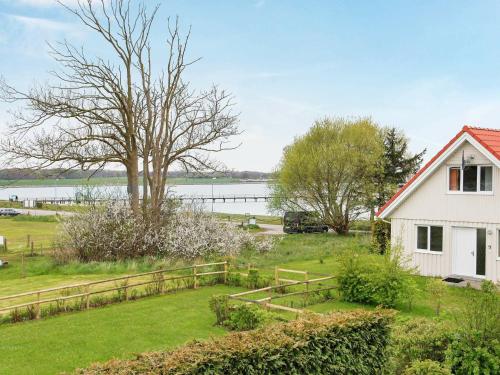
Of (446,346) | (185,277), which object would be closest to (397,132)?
(185,277)

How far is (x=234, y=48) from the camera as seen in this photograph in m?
21.5

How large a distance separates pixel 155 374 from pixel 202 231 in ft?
71.0

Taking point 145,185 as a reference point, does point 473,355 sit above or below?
below

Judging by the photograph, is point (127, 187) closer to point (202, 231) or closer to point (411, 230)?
point (202, 231)

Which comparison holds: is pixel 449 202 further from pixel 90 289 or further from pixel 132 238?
pixel 132 238

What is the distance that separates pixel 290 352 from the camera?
817 cm

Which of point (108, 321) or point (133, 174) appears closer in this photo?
point (108, 321)

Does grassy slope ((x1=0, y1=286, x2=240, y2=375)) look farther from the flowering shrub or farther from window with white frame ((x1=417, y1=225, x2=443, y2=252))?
window with white frame ((x1=417, y1=225, x2=443, y2=252))

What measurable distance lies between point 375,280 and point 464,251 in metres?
6.46

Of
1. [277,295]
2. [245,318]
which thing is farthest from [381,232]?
[245,318]

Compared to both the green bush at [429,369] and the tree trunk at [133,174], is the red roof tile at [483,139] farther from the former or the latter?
the tree trunk at [133,174]

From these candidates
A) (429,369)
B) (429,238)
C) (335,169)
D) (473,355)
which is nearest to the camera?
(429,369)

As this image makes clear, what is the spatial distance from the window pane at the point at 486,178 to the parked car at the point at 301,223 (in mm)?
24772

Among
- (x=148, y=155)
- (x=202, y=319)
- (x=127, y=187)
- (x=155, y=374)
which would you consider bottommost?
(x=202, y=319)
